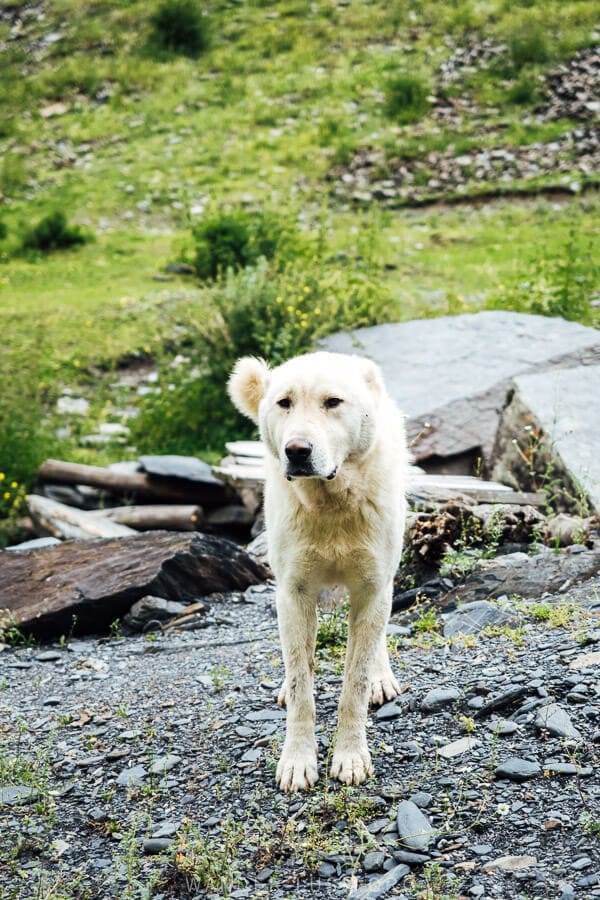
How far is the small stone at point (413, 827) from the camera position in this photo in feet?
12.0

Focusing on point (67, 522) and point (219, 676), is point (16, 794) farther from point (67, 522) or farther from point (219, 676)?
point (67, 522)

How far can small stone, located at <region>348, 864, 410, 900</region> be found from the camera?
3.41 metres

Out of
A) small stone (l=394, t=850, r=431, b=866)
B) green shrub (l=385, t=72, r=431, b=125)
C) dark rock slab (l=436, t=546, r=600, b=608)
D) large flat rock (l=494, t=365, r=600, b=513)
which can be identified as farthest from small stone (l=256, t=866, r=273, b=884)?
green shrub (l=385, t=72, r=431, b=125)

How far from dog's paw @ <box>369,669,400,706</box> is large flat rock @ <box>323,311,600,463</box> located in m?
3.67

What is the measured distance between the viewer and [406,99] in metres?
20.4

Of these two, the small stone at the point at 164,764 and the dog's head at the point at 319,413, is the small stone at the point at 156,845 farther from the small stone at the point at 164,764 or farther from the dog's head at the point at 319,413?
the dog's head at the point at 319,413

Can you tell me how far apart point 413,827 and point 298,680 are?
2.84 feet

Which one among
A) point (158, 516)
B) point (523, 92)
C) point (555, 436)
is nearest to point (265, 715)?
point (555, 436)

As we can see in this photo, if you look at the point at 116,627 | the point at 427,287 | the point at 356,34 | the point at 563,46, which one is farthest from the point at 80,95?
the point at 116,627

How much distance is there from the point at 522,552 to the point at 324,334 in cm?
553

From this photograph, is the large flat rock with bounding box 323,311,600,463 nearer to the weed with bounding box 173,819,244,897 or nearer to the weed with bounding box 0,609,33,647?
the weed with bounding box 0,609,33,647

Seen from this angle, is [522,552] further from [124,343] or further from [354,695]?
[124,343]

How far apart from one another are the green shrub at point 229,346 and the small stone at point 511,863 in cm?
805

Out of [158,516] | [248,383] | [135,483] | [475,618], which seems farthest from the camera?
[135,483]
